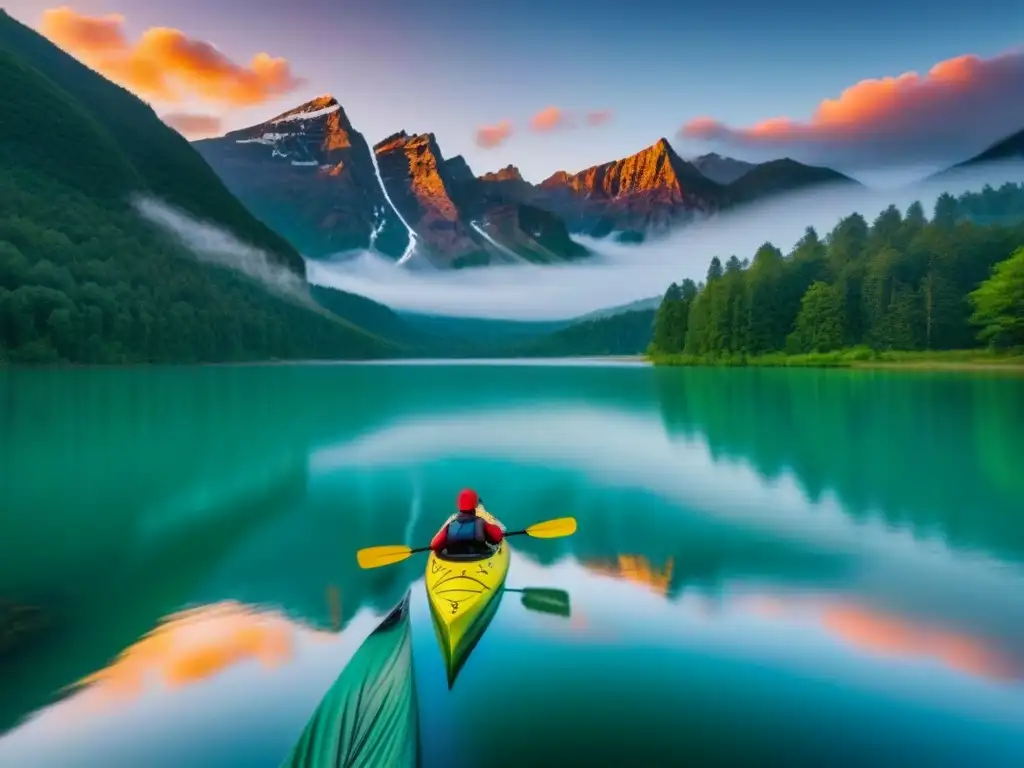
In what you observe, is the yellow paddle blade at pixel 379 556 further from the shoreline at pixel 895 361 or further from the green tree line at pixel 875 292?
the green tree line at pixel 875 292

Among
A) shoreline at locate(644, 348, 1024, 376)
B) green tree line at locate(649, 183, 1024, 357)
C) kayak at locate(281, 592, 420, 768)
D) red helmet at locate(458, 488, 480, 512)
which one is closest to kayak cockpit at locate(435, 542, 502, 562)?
red helmet at locate(458, 488, 480, 512)

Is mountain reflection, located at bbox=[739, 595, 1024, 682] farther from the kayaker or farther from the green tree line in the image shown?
the green tree line

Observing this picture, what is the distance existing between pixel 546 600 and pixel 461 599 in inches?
135

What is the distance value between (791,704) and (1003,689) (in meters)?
3.50

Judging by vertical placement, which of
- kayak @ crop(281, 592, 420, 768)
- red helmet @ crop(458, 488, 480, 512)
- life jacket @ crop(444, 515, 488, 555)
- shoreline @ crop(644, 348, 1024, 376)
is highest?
red helmet @ crop(458, 488, 480, 512)

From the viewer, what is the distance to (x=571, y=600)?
49.0 ft

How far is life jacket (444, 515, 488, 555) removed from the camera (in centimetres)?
1403

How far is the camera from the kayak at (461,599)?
37.4 feet

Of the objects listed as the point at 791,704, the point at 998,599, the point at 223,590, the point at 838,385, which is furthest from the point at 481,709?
the point at 838,385

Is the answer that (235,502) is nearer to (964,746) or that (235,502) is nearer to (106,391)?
(964,746)

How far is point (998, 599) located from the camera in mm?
14711

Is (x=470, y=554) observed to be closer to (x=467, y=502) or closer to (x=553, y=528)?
(x=467, y=502)

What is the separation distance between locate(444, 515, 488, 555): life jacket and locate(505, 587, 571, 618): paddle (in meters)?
1.79

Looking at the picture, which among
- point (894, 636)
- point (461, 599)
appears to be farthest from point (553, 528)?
point (894, 636)
